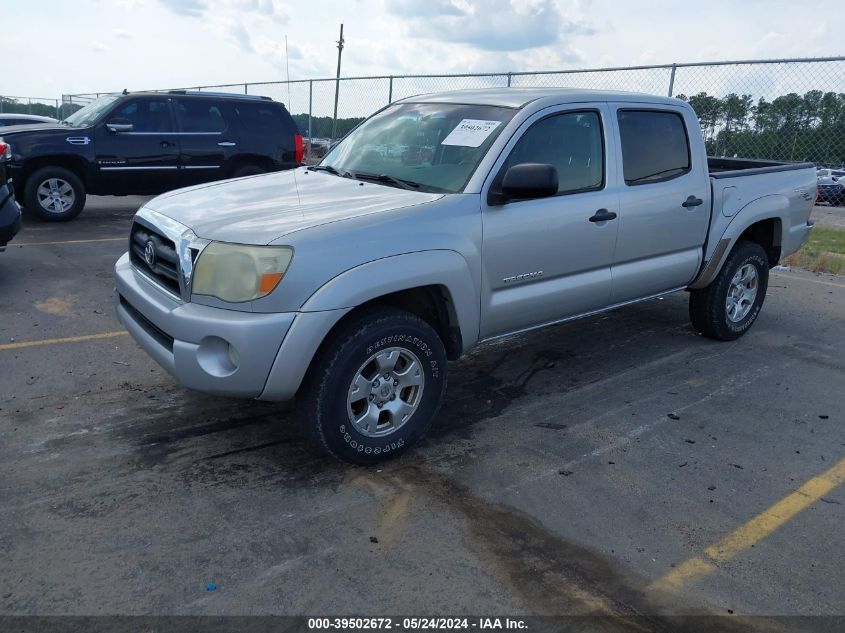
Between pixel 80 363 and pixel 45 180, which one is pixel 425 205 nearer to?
pixel 80 363

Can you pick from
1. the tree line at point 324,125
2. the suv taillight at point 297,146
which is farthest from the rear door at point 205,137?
the tree line at point 324,125

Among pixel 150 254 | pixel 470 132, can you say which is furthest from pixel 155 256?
pixel 470 132

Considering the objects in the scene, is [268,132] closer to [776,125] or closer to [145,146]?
[145,146]

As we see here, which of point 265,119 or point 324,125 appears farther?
point 324,125

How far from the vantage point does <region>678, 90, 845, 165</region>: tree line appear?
11.2 metres

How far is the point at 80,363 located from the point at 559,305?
10.8 feet

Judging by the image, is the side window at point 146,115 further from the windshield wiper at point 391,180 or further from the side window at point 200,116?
the windshield wiper at point 391,180

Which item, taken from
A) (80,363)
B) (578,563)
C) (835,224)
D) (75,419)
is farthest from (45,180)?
(835,224)

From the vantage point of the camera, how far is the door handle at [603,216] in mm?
4547

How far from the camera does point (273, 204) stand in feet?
12.9

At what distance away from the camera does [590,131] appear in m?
4.68

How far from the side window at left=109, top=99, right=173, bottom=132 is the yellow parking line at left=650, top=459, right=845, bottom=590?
9982mm

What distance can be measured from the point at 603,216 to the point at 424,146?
121 cm

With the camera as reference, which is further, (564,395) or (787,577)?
(564,395)
